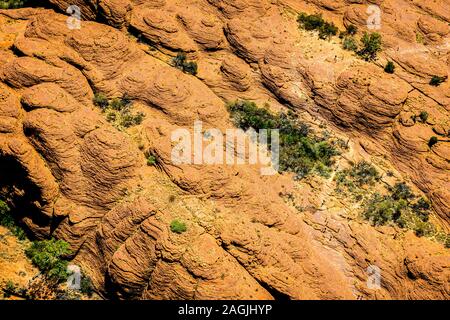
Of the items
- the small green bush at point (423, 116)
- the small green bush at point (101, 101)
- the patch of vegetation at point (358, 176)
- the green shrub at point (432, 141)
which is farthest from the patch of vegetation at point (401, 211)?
the small green bush at point (101, 101)

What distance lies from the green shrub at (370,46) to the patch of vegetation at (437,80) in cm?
530

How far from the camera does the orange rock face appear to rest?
33875 mm

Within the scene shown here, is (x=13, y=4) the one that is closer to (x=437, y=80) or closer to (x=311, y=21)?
(x=311, y=21)

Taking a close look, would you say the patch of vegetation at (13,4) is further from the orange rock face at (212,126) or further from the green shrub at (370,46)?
the green shrub at (370,46)

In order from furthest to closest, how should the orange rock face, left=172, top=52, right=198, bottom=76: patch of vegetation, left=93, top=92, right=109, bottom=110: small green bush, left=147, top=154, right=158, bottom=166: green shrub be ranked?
1. left=172, top=52, right=198, bottom=76: patch of vegetation
2. left=93, top=92, right=109, bottom=110: small green bush
3. left=147, top=154, right=158, bottom=166: green shrub
4. the orange rock face

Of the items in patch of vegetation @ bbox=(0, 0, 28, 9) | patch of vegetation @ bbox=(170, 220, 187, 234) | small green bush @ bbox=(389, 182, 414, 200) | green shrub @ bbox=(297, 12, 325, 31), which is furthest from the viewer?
green shrub @ bbox=(297, 12, 325, 31)

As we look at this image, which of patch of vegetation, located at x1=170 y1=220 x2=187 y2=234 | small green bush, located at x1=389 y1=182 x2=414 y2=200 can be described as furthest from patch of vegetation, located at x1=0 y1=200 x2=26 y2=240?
small green bush, located at x1=389 y1=182 x2=414 y2=200

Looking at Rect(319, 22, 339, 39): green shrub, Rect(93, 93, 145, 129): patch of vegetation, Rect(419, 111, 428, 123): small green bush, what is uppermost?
Rect(319, 22, 339, 39): green shrub

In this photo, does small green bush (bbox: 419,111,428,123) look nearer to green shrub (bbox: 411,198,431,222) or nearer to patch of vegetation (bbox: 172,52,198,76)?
green shrub (bbox: 411,198,431,222)

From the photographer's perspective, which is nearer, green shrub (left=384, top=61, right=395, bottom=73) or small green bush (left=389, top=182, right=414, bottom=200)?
small green bush (left=389, top=182, right=414, bottom=200)

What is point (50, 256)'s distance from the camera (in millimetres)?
37125

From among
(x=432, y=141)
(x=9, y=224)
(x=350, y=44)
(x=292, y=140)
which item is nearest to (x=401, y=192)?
(x=432, y=141)

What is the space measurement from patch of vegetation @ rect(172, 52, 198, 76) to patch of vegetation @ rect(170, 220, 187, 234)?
1438 centimetres

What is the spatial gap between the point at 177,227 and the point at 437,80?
25328 mm
